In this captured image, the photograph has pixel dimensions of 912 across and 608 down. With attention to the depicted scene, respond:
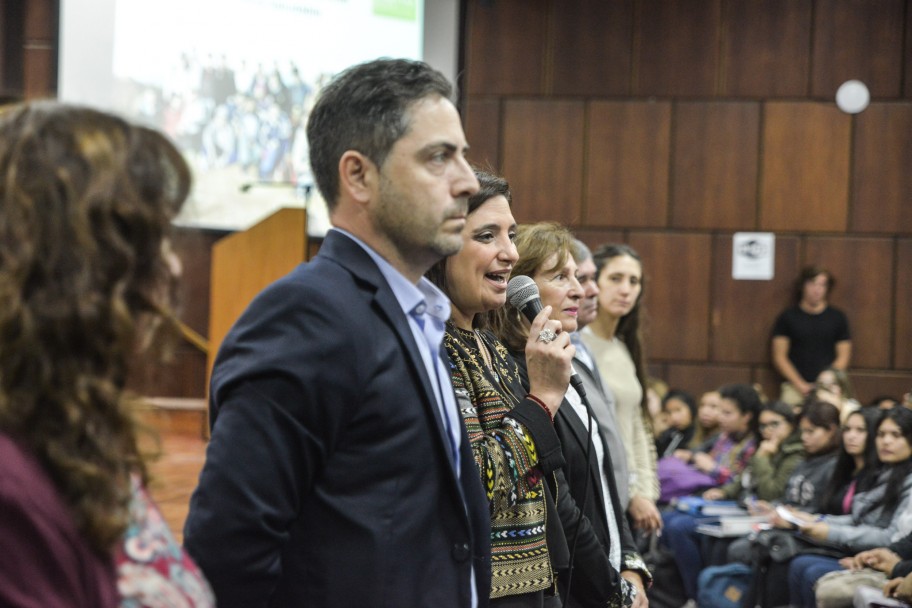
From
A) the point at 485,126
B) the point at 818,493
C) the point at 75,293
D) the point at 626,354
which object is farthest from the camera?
the point at 485,126

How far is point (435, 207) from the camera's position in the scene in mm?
1411

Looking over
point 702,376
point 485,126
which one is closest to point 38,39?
point 485,126

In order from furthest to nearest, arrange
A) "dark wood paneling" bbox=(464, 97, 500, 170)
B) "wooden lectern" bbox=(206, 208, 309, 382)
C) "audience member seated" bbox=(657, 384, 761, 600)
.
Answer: "dark wood paneling" bbox=(464, 97, 500, 170)
"wooden lectern" bbox=(206, 208, 309, 382)
"audience member seated" bbox=(657, 384, 761, 600)

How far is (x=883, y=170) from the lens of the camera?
762 cm

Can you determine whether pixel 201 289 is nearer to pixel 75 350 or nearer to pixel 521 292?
pixel 521 292

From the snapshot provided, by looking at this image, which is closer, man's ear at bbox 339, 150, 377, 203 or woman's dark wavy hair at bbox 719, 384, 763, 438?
man's ear at bbox 339, 150, 377, 203

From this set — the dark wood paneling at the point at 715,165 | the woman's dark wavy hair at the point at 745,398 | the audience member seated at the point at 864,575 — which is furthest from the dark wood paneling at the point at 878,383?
the audience member seated at the point at 864,575

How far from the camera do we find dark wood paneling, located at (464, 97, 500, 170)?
8.02 m

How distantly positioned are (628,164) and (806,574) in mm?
4333

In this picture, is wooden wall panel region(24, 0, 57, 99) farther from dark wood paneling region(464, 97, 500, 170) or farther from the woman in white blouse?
the woman in white blouse

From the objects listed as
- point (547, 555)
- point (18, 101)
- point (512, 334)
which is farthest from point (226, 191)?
point (18, 101)

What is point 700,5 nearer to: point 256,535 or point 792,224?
point 792,224

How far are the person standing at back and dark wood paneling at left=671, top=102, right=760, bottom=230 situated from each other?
654mm

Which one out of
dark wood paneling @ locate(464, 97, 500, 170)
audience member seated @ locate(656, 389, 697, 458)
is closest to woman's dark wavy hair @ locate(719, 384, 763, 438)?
audience member seated @ locate(656, 389, 697, 458)
